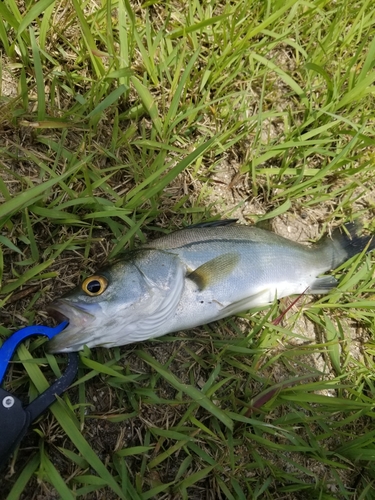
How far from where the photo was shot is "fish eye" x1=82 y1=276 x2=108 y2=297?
2.21 meters

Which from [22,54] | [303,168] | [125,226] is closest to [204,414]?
[125,226]

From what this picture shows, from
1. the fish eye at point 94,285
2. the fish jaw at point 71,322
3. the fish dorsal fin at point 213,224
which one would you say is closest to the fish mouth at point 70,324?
Answer: the fish jaw at point 71,322

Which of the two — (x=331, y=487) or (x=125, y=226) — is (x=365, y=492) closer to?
(x=331, y=487)

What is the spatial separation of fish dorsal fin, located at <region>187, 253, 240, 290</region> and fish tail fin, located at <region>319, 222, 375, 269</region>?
3.35ft

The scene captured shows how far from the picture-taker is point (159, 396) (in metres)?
2.63

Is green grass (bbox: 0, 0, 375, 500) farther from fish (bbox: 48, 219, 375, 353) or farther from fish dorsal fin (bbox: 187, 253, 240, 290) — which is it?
fish dorsal fin (bbox: 187, 253, 240, 290)

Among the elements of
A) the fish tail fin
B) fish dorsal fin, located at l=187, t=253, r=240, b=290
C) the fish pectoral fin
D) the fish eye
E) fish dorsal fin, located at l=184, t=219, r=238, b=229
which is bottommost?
the fish pectoral fin

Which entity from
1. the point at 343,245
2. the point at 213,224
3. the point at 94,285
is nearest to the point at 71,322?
the point at 94,285

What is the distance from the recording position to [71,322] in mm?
2166

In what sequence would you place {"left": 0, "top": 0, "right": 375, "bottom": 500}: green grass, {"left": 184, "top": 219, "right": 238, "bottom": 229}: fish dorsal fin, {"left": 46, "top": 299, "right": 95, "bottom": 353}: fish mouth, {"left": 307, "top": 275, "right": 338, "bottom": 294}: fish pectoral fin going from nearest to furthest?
{"left": 46, "top": 299, "right": 95, "bottom": 353}: fish mouth < {"left": 0, "top": 0, "right": 375, "bottom": 500}: green grass < {"left": 184, "top": 219, "right": 238, "bottom": 229}: fish dorsal fin < {"left": 307, "top": 275, "right": 338, "bottom": 294}: fish pectoral fin

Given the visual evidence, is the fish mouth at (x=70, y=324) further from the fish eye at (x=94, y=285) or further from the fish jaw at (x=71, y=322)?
the fish eye at (x=94, y=285)

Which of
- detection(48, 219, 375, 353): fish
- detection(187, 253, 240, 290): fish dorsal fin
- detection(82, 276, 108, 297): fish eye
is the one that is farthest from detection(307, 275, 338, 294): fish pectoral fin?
detection(82, 276, 108, 297): fish eye

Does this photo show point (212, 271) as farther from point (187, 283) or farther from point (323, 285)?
point (323, 285)

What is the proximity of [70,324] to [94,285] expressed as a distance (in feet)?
0.85
